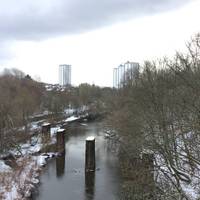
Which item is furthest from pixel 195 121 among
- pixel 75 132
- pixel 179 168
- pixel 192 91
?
pixel 75 132

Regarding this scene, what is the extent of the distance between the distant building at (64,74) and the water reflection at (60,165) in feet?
457

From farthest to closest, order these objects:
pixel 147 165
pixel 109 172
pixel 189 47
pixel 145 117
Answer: pixel 109 172, pixel 145 117, pixel 147 165, pixel 189 47

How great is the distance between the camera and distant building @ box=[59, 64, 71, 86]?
166212 millimetres

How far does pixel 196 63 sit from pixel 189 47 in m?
0.87

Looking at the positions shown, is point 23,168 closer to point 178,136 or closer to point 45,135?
point 178,136

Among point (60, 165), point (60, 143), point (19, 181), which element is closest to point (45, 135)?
point (60, 143)

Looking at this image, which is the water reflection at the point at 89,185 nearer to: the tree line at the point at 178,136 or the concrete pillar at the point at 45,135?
the tree line at the point at 178,136

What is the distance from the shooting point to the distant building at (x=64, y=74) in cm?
16621

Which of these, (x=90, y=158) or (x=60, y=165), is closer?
(x=90, y=158)

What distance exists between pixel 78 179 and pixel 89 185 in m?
1.60

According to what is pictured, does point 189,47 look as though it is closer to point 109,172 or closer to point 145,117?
point 145,117

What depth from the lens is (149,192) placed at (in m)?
10.4

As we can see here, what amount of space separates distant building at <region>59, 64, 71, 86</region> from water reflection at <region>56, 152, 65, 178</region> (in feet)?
457

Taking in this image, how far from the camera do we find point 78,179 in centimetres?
2092
